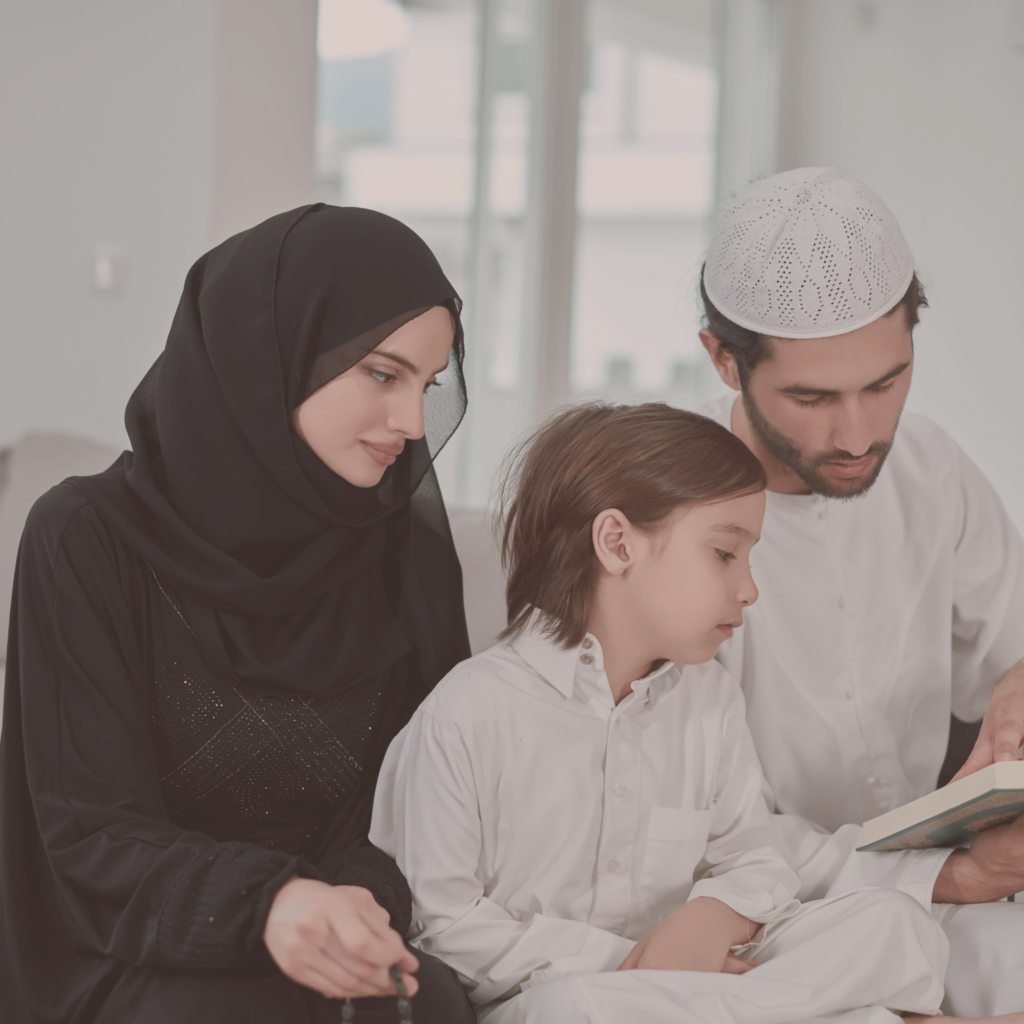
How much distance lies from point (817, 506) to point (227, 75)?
179cm

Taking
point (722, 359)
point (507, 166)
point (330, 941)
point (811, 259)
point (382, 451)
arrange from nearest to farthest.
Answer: point (330, 941)
point (382, 451)
point (811, 259)
point (722, 359)
point (507, 166)

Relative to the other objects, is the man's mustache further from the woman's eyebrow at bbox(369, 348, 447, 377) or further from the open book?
the woman's eyebrow at bbox(369, 348, 447, 377)

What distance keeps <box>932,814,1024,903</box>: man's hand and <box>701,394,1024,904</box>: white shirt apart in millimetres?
237

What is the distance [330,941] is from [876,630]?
104 centimetres

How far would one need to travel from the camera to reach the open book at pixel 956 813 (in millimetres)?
1190

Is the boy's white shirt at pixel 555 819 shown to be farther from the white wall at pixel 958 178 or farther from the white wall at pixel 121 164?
the white wall at pixel 958 178

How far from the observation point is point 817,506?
5.86 ft

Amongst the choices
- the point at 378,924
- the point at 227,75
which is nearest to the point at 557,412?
the point at 378,924

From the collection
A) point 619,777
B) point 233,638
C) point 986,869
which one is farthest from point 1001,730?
point 233,638

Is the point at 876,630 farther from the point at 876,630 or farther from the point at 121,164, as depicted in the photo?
the point at 121,164

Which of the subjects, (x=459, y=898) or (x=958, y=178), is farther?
(x=958, y=178)

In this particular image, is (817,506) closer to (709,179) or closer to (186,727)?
(186,727)

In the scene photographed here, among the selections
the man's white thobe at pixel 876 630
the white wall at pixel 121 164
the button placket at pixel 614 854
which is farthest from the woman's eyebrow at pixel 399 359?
the white wall at pixel 121 164

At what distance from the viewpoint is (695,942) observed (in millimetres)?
1267
